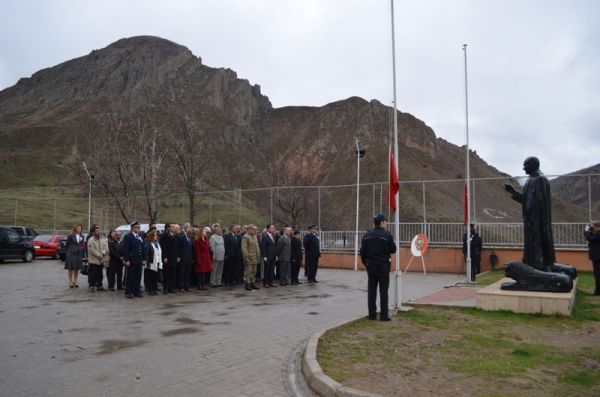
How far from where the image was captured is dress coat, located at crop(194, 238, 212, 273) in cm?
1593

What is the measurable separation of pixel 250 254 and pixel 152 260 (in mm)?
2873

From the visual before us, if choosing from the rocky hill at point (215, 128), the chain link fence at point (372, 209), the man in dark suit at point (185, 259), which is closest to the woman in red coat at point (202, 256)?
the man in dark suit at point (185, 259)

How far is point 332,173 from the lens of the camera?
102 m

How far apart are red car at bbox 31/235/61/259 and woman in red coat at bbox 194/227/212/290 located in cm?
1852

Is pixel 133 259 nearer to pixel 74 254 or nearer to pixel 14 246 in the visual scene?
pixel 74 254

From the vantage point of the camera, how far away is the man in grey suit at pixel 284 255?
17719mm

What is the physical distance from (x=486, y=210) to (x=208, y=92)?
114 meters

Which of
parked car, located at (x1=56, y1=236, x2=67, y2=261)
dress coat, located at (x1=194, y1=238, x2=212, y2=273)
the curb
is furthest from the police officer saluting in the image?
parked car, located at (x1=56, y1=236, x2=67, y2=261)

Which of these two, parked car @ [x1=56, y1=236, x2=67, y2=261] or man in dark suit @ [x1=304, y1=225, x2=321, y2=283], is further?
parked car @ [x1=56, y1=236, x2=67, y2=261]

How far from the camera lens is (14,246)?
2772 centimetres

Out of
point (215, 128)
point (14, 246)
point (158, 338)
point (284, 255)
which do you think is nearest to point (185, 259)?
point (284, 255)

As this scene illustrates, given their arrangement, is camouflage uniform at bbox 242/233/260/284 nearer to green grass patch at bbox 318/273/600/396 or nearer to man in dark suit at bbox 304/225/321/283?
man in dark suit at bbox 304/225/321/283

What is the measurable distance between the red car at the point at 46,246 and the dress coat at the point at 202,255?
18.7 meters

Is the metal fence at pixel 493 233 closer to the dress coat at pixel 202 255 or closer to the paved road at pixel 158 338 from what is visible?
the paved road at pixel 158 338
